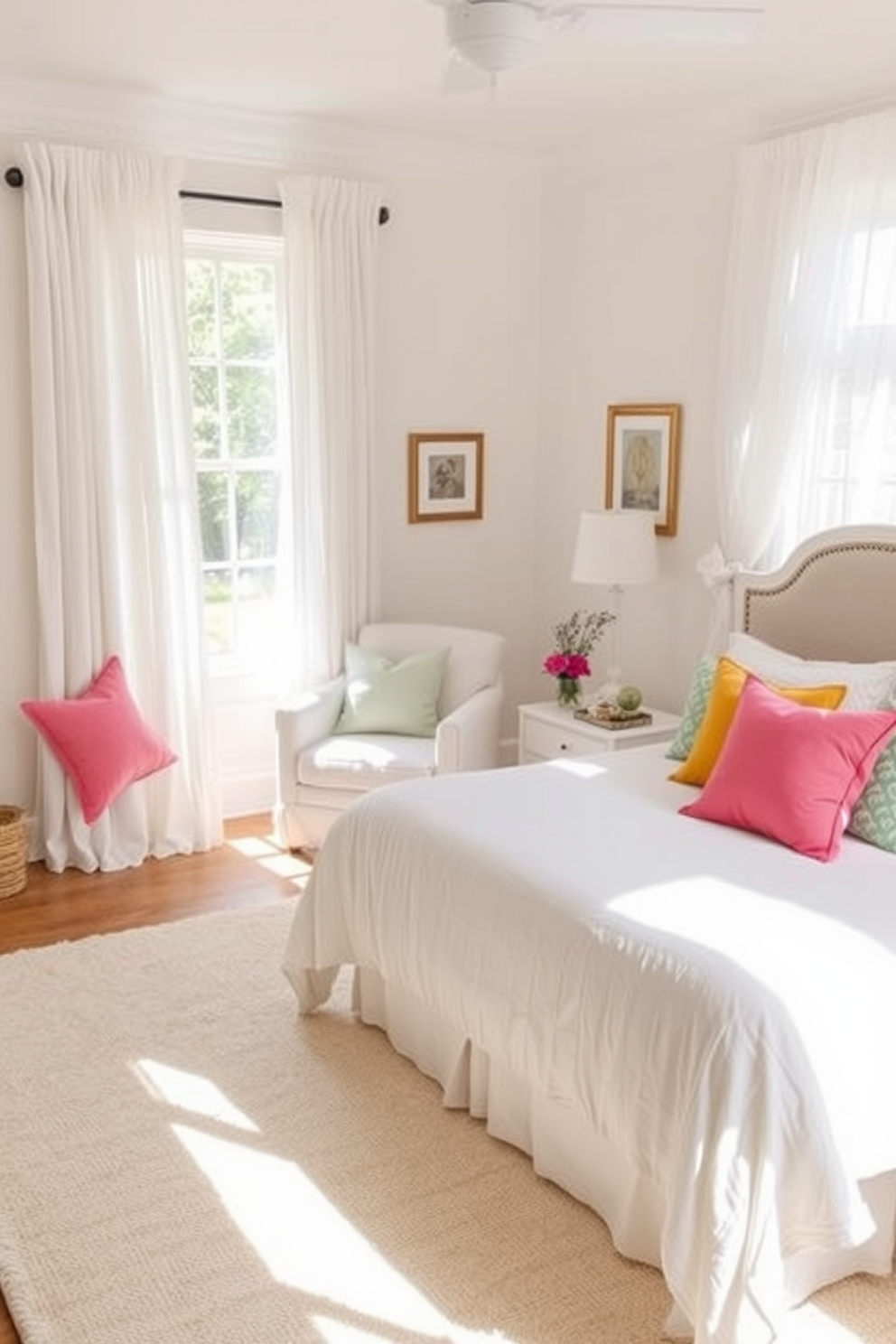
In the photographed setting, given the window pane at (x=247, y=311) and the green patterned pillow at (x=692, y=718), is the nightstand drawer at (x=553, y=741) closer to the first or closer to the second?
the green patterned pillow at (x=692, y=718)

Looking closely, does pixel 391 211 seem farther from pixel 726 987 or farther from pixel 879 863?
pixel 726 987

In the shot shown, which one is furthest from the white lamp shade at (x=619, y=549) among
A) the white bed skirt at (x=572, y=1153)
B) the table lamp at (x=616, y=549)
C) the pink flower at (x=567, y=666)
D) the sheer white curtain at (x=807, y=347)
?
the white bed skirt at (x=572, y=1153)

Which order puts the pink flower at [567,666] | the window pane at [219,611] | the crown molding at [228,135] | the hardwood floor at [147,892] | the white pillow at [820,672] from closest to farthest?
the white pillow at [820,672] < the hardwood floor at [147,892] < the crown molding at [228,135] < the pink flower at [567,666] < the window pane at [219,611]

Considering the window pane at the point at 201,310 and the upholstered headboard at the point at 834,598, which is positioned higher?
the window pane at the point at 201,310

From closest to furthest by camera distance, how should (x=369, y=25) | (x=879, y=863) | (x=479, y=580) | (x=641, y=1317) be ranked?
(x=641, y=1317) < (x=879, y=863) < (x=369, y=25) < (x=479, y=580)

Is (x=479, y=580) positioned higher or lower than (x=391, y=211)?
lower

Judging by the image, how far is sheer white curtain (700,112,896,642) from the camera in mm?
3906

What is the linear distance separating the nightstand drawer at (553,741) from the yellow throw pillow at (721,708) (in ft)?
2.87

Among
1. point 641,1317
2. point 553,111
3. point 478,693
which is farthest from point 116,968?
point 553,111

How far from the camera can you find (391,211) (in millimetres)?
5148

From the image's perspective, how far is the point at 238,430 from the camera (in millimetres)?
5121

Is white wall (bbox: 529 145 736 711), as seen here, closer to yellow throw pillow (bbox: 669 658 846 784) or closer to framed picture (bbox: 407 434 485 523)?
framed picture (bbox: 407 434 485 523)

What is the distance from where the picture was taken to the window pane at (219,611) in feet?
17.0

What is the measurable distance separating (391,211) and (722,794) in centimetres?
308
